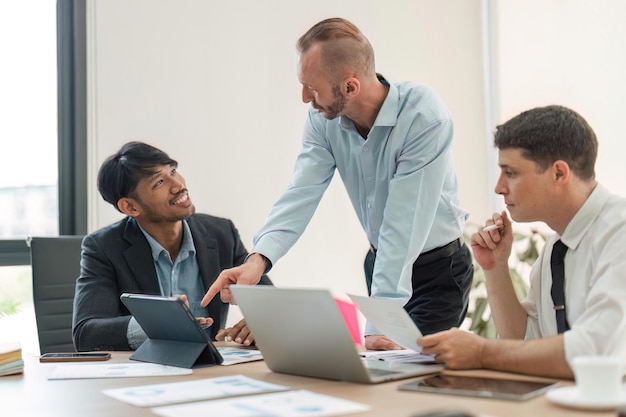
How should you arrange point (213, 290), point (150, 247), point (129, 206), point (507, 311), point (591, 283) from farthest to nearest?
point (129, 206), point (150, 247), point (213, 290), point (507, 311), point (591, 283)

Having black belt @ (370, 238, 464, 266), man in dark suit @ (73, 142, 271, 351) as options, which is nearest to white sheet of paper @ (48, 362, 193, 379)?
man in dark suit @ (73, 142, 271, 351)

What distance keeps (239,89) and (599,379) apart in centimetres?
299

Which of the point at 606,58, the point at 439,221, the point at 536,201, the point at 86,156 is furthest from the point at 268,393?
the point at 606,58

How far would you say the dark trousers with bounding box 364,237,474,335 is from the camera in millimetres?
2656

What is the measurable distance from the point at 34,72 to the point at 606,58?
9.07ft

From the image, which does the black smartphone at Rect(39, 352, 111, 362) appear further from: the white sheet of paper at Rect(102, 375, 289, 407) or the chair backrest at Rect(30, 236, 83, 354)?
the chair backrest at Rect(30, 236, 83, 354)

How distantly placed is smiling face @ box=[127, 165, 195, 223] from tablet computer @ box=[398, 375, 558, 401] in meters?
1.42

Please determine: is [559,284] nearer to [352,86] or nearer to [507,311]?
[507,311]

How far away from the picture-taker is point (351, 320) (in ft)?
13.3

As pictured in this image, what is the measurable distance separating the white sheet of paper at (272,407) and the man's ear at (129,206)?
149 cm

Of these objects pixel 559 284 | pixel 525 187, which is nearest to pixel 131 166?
A: pixel 525 187

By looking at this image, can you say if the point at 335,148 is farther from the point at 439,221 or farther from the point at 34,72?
the point at 34,72

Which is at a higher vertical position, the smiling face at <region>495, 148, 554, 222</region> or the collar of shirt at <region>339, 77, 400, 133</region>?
the collar of shirt at <region>339, 77, 400, 133</region>

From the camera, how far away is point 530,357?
156 cm
